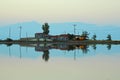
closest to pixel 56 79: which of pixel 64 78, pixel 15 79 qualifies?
pixel 64 78

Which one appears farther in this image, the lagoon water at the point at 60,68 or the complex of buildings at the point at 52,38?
the complex of buildings at the point at 52,38

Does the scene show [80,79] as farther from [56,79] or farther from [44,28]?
[44,28]

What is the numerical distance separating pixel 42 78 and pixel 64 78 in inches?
27.6

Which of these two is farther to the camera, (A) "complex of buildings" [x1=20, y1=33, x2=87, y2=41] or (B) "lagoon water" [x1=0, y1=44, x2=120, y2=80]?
(A) "complex of buildings" [x1=20, y1=33, x2=87, y2=41]

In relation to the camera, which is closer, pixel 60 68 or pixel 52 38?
pixel 60 68

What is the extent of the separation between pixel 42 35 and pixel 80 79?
72.3 m

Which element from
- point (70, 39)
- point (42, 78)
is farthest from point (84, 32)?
point (42, 78)

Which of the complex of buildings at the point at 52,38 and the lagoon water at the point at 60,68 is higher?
the complex of buildings at the point at 52,38

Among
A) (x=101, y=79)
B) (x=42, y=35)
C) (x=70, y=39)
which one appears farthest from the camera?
(x=42, y=35)

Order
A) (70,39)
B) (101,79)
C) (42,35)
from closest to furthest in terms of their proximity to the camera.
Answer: (101,79)
(70,39)
(42,35)

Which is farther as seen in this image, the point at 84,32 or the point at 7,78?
the point at 84,32

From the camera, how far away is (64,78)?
37.3ft

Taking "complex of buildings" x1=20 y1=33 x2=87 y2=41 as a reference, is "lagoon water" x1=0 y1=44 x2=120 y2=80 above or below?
below

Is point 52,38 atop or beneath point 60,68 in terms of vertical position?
atop
